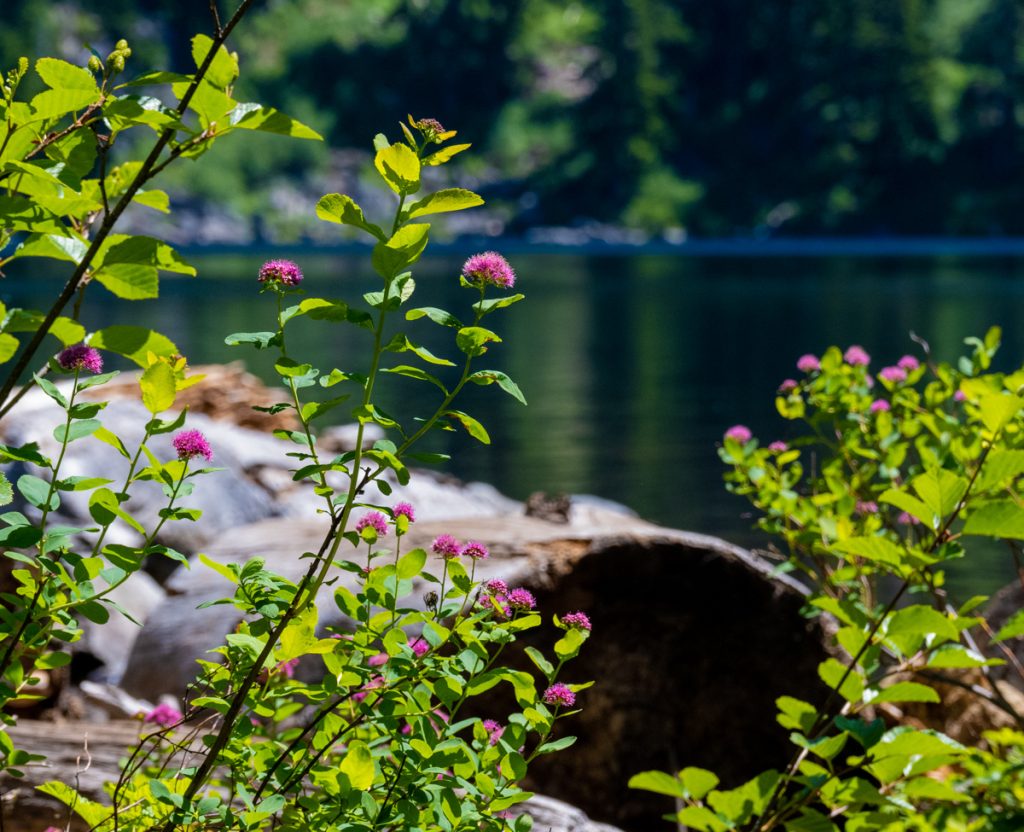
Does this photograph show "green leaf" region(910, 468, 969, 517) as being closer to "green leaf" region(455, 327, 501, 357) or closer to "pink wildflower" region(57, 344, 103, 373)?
"green leaf" region(455, 327, 501, 357)

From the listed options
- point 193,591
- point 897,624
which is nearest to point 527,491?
point 193,591

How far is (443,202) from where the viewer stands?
5.95ft

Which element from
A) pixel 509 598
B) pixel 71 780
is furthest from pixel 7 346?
pixel 71 780

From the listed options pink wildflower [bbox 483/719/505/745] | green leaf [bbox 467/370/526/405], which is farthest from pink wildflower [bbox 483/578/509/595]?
green leaf [bbox 467/370/526/405]

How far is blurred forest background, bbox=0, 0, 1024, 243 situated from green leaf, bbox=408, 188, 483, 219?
13088 cm

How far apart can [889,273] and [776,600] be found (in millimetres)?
79105

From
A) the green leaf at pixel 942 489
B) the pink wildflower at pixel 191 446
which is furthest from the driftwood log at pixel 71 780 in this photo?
the pink wildflower at pixel 191 446

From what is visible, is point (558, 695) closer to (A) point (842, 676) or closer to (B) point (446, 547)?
(B) point (446, 547)

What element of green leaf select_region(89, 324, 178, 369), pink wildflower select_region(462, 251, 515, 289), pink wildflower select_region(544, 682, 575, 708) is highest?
pink wildflower select_region(462, 251, 515, 289)

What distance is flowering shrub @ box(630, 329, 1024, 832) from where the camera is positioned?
7.05 ft

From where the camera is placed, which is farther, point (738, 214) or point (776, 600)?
point (738, 214)

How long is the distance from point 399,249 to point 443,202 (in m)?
0.09

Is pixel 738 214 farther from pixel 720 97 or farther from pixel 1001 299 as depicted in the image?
pixel 1001 299

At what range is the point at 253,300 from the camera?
63.8 m
